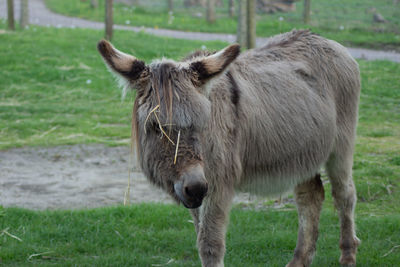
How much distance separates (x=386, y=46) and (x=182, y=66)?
13373 mm

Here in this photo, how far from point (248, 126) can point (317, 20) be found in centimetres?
1558

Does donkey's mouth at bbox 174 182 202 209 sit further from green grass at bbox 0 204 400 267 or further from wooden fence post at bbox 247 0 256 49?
wooden fence post at bbox 247 0 256 49

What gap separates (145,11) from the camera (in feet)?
81.7

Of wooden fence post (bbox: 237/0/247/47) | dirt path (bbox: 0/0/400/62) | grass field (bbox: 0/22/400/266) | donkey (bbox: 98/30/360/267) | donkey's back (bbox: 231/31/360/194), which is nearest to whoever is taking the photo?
donkey (bbox: 98/30/360/267)

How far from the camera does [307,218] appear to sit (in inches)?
190

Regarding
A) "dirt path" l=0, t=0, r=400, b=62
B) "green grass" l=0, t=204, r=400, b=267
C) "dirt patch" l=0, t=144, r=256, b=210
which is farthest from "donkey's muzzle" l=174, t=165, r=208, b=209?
"dirt path" l=0, t=0, r=400, b=62

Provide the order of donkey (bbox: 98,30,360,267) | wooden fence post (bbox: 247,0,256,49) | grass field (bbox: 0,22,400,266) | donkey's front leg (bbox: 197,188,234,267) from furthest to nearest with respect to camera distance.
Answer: wooden fence post (bbox: 247,0,256,49), grass field (bbox: 0,22,400,266), donkey's front leg (bbox: 197,188,234,267), donkey (bbox: 98,30,360,267)

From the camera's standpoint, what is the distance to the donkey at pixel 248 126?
3301 mm

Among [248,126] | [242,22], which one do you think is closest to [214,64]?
[248,126]

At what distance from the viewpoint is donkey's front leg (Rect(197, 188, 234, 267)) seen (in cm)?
371

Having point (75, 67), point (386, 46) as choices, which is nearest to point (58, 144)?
point (75, 67)

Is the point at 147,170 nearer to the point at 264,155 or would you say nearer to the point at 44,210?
the point at 264,155

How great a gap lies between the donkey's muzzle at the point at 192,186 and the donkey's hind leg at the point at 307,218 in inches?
75.0

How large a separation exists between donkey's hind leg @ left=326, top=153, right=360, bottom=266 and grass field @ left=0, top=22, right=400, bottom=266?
0.54 feet
